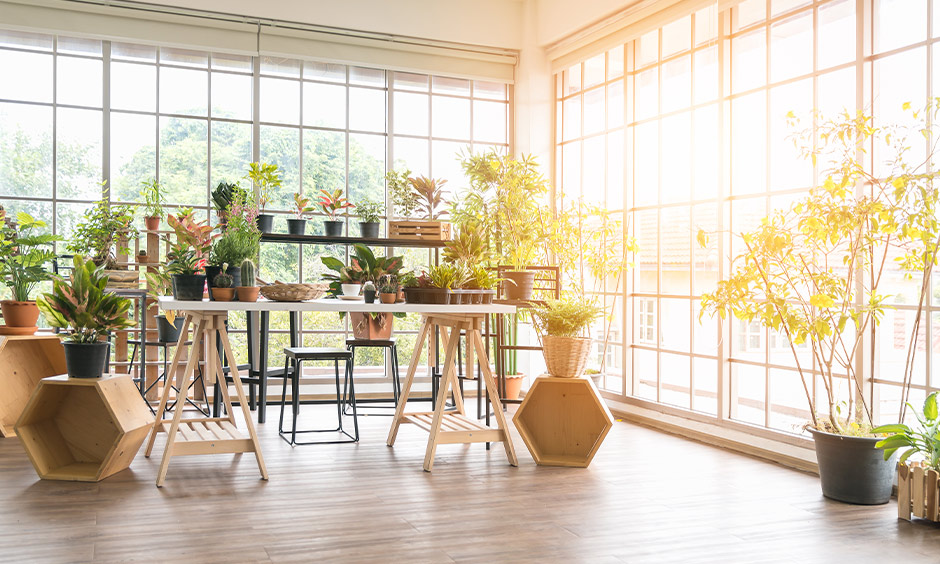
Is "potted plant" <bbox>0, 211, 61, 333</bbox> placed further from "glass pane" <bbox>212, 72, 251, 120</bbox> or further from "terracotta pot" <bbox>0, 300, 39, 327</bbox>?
"glass pane" <bbox>212, 72, 251, 120</bbox>

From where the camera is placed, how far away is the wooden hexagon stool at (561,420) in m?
4.42

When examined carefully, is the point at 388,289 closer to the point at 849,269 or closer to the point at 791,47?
the point at 849,269

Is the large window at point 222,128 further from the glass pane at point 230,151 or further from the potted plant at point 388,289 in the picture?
the potted plant at point 388,289

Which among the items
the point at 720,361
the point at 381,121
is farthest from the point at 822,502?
the point at 381,121

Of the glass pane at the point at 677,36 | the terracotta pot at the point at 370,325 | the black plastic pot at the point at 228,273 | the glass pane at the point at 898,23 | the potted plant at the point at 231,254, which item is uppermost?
the glass pane at the point at 677,36

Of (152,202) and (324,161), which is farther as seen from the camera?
(324,161)

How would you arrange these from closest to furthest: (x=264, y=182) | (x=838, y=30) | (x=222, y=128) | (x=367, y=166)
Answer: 1. (x=838, y=30)
2. (x=264, y=182)
3. (x=222, y=128)
4. (x=367, y=166)

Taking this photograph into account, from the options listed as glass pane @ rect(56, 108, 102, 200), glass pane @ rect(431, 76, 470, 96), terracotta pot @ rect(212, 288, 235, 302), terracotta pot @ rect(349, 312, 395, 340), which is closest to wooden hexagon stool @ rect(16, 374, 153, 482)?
terracotta pot @ rect(212, 288, 235, 302)

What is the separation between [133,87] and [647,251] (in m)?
4.26

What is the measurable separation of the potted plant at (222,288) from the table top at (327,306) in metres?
0.07

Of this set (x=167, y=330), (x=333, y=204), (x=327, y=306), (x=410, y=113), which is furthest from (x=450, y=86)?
(x=327, y=306)

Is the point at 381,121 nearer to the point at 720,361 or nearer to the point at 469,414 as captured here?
the point at 469,414

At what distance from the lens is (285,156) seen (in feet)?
21.7

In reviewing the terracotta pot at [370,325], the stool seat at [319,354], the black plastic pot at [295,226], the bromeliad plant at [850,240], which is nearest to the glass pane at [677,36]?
the bromeliad plant at [850,240]
